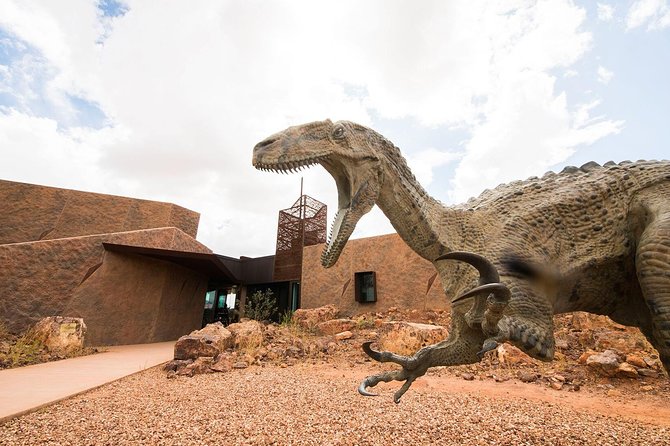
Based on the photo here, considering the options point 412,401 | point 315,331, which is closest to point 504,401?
point 412,401

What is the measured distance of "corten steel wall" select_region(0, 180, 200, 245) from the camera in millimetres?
11352

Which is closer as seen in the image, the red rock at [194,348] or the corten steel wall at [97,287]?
the red rock at [194,348]

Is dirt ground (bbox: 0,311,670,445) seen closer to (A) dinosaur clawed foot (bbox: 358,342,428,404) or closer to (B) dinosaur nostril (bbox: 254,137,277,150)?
(A) dinosaur clawed foot (bbox: 358,342,428,404)

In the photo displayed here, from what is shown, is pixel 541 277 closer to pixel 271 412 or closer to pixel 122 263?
pixel 271 412

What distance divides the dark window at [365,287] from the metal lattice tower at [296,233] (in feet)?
8.42

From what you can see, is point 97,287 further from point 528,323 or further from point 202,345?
point 528,323

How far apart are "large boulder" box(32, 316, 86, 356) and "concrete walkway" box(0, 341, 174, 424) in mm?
426

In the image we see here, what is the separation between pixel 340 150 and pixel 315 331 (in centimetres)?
770

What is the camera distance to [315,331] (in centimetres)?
891

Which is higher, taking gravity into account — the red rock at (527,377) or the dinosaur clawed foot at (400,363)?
the dinosaur clawed foot at (400,363)

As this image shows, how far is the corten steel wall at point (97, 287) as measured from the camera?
776 centimetres

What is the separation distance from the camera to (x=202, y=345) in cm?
604

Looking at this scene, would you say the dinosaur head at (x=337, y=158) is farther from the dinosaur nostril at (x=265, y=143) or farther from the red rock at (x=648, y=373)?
the red rock at (x=648, y=373)

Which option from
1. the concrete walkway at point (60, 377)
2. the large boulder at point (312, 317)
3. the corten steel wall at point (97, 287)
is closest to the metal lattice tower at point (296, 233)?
the large boulder at point (312, 317)
